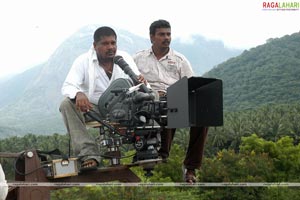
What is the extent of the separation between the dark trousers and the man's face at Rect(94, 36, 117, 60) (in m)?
0.54

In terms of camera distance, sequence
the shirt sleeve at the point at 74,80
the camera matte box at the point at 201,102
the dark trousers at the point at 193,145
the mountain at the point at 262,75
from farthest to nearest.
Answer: the mountain at the point at 262,75, the dark trousers at the point at 193,145, the shirt sleeve at the point at 74,80, the camera matte box at the point at 201,102

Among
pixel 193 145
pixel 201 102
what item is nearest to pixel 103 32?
pixel 201 102

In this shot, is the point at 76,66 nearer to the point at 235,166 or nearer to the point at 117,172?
the point at 117,172

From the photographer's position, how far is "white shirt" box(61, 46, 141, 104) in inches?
110

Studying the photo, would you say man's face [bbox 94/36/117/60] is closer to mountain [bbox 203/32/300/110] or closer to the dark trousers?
the dark trousers

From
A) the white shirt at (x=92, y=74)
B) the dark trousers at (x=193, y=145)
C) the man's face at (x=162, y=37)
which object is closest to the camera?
the white shirt at (x=92, y=74)

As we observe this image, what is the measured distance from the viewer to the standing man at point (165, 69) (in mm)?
3072

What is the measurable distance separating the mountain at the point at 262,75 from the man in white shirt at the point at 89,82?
726cm

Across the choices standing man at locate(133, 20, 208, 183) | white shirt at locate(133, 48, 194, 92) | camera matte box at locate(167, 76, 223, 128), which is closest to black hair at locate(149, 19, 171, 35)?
standing man at locate(133, 20, 208, 183)

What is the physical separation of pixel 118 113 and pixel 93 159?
287 millimetres

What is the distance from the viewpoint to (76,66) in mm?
2814

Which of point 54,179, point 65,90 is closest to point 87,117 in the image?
point 65,90

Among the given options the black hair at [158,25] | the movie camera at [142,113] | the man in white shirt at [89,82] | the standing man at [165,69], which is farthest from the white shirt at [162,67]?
the movie camera at [142,113]

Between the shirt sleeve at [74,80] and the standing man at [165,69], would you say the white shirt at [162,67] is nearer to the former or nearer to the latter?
the standing man at [165,69]
